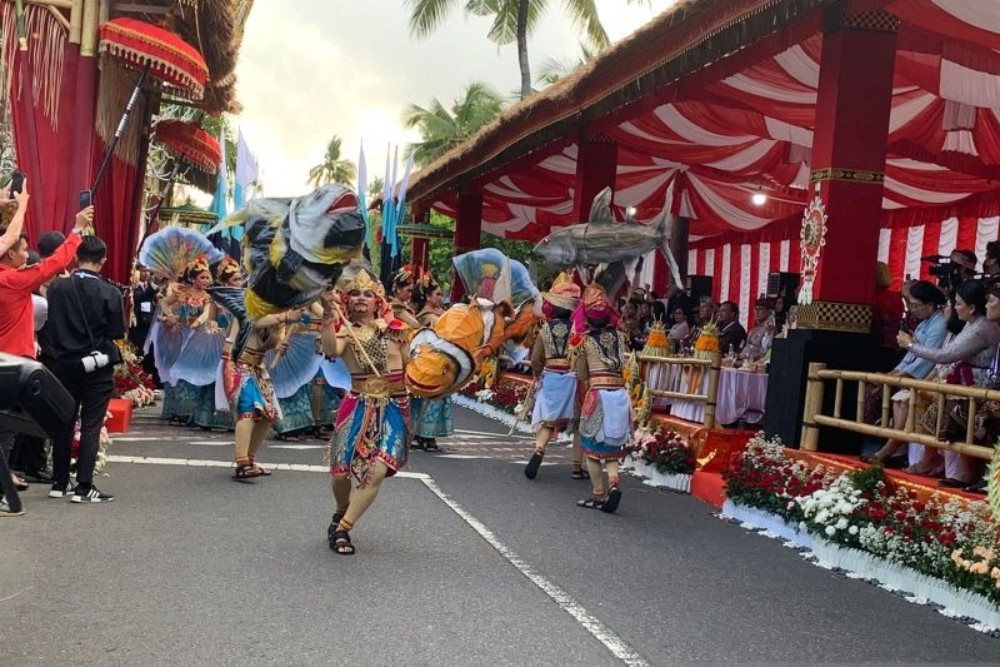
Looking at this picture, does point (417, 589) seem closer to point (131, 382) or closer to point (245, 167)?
point (245, 167)

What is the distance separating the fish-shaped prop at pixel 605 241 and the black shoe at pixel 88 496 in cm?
433

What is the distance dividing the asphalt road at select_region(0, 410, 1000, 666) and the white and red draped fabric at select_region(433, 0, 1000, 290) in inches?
127

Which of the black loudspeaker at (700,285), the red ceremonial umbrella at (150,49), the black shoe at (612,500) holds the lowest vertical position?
the black shoe at (612,500)

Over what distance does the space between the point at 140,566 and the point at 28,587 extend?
644mm

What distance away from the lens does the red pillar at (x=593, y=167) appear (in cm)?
1523

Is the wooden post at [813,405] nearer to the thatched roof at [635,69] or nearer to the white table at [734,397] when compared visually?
the white table at [734,397]

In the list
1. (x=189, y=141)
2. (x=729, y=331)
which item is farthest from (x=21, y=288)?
(x=189, y=141)

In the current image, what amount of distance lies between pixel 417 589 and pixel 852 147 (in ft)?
17.2

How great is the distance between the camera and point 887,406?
7699mm

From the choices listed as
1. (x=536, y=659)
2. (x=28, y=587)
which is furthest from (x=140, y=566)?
(x=536, y=659)

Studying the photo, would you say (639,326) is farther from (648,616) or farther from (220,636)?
(220,636)

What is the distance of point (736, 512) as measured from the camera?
8.75 meters

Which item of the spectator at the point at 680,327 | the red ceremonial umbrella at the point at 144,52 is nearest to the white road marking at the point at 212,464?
the red ceremonial umbrella at the point at 144,52

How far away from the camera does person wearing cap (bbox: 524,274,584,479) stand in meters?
10.4
